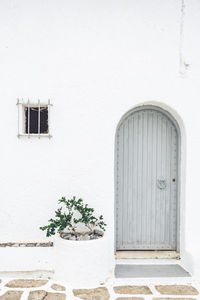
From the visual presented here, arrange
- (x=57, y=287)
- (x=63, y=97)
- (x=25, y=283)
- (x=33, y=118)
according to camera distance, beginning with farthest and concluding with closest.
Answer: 1. (x=33, y=118)
2. (x=63, y=97)
3. (x=25, y=283)
4. (x=57, y=287)

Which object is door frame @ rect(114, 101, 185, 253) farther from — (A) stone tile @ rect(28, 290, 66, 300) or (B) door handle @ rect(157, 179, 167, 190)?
(A) stone tile @ rect(28, 290, 66, 300)

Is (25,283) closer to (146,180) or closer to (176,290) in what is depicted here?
(176,290)

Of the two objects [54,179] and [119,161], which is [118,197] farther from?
[54,179]

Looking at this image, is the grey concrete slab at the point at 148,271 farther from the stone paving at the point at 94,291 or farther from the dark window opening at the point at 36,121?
the dark window opening at the point at 36,121

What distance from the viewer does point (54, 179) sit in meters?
4.63

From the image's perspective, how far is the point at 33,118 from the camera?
4840 millimetres

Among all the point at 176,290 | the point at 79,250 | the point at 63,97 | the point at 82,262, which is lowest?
the point at 176,290

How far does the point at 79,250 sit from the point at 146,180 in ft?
5.70

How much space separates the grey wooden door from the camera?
5.01 m

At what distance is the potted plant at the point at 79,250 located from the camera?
13.2 feet

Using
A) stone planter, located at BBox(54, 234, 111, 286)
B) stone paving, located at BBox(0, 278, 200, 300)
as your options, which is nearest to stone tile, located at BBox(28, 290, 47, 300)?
stone paving, located at BBox(0, 278, 200, 300)

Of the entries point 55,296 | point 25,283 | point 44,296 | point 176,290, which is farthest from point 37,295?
point 176,290

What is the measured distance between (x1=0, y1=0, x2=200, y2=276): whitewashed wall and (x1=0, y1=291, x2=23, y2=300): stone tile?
916mm

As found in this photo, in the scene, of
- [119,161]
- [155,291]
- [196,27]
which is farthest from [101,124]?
[155,291]
